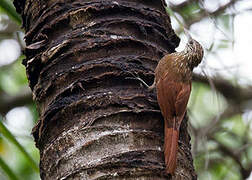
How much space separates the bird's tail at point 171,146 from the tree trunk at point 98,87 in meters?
0.04

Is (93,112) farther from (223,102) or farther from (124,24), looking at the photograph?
(223,102)

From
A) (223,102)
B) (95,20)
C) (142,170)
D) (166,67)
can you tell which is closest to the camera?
(142,170)

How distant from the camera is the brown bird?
7.08 ft

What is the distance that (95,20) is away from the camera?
2439 mm

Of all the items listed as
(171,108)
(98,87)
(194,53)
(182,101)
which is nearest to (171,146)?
(98,87)

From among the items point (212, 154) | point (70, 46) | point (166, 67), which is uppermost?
point (70, 46)

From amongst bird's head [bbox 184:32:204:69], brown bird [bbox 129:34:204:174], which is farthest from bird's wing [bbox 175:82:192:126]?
bird's head [bbox 184:32:204:69]

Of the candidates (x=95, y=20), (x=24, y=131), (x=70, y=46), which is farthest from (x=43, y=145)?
(x=24, y=131)

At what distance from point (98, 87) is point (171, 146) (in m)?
0.41

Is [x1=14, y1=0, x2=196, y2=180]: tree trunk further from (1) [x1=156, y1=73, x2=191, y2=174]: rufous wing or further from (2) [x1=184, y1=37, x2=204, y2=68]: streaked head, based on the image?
(2) [x1=184, y1=37, x2=204, y2=68]: streaked head

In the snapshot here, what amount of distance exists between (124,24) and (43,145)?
0.71m

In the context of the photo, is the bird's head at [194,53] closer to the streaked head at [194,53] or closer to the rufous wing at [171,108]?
the streaked head at [194,53]

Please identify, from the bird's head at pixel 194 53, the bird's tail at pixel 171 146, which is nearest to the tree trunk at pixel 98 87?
the bird's tail at pixel 171 146

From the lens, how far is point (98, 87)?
7.27 feet
